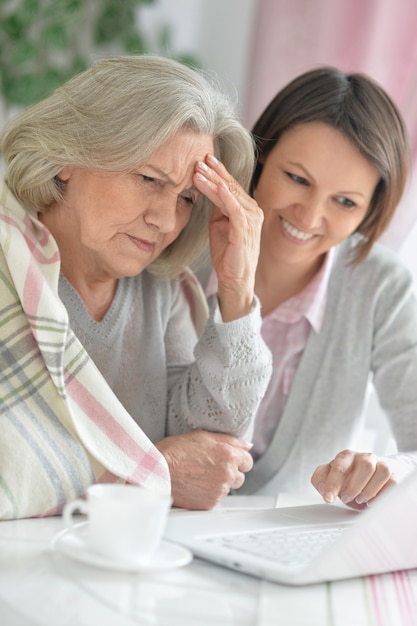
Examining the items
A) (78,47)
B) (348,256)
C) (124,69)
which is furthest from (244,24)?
(124,69)

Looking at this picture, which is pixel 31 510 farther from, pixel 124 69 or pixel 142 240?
pixel 124 69

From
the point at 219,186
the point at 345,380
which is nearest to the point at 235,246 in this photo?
the point at 219,186

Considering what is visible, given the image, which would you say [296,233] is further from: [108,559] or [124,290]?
[108,559]

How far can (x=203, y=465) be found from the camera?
1370mm

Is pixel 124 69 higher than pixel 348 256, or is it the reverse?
pixel 124 69

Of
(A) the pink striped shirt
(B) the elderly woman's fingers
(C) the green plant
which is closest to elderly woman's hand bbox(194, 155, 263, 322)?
(B) the elderly woman's fingers

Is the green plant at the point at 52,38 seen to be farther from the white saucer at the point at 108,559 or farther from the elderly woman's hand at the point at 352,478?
the white saucer at the point at 108,559

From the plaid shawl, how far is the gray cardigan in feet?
1.88

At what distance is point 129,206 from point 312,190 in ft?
1.52

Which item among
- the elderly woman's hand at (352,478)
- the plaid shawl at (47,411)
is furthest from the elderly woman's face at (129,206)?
the elderly woman's hand at (352,478)

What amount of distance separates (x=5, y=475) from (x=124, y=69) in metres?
0.62

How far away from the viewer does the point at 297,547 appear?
1.02 meters

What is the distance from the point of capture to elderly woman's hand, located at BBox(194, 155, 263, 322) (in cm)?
142

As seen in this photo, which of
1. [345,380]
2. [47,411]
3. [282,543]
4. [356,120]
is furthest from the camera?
[345,380]
